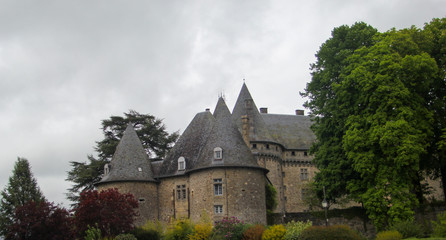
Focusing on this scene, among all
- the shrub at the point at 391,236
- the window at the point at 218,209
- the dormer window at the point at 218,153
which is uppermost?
the dormer window at the point at 218,153

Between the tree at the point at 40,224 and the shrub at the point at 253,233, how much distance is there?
12.4 meters

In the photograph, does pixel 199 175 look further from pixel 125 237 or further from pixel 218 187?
pixel 125 237

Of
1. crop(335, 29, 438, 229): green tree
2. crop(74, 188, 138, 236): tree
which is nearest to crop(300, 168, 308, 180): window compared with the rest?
crop(335, 29, 438, 229): green tree

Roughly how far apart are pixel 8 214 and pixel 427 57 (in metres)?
37.2

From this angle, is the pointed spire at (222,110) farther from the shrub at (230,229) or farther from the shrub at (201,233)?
the shrub at (201,233)

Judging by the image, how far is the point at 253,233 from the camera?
2609 cm

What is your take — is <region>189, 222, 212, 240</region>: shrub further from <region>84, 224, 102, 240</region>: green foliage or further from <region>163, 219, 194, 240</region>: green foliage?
<region>84, 224, 102, 240</region>: green foliage

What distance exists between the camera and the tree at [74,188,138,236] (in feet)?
96.0

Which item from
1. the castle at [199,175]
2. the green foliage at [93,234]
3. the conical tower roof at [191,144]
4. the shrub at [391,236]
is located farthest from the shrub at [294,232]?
the conical tower roof at [191,144]

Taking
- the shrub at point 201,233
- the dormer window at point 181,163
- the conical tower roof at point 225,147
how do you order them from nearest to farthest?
the shrub at point 201,233, the conical tower roof at point 225,147, the dormer window at point 181,163

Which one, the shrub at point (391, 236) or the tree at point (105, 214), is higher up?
the tree at point (105, 214)

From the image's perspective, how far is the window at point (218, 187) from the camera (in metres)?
33.3

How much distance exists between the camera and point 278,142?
161ft

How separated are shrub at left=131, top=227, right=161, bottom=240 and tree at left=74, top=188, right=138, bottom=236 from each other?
0.49m
